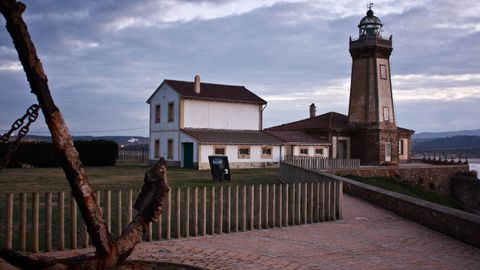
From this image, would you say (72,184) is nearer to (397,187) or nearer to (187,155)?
(397,187)

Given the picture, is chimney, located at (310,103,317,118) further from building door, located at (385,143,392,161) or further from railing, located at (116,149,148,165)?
railing, located at (116,149,148,165)

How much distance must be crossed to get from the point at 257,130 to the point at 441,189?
1683cm

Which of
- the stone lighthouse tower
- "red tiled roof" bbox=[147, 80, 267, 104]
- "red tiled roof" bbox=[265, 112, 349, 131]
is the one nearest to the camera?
"red tiled roof" bbox=[147, 80, 267, 104]

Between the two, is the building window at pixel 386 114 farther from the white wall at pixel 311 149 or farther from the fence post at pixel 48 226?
the fence post at pixel 48 226

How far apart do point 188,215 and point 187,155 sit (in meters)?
26.6

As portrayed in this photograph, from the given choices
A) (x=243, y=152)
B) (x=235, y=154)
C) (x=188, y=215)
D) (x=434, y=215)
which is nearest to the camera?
(x=188, y=215)

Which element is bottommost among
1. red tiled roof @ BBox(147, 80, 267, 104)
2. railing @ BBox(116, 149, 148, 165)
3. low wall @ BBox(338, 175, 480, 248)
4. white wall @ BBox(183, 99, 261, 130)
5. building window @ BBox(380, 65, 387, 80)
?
low wall @ BBox(338, 175, 480, 248)

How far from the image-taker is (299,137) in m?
41.7

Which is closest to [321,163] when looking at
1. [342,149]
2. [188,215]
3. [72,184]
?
[342,149]

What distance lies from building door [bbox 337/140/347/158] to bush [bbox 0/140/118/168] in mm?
20277

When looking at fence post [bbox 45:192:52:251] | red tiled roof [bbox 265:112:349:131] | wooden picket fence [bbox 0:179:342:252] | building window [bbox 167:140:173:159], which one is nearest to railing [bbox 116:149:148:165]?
building window [bbox 167:140:173:159]

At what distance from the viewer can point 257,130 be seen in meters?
39.3

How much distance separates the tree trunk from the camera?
4629 mm

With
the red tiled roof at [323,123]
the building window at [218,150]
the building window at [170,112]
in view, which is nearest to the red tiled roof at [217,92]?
the building window at [170,112]
